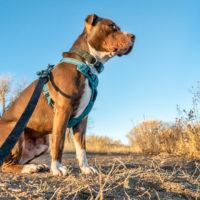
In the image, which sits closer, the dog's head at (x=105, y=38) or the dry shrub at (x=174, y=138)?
the dog's head at (x=105, y=38)

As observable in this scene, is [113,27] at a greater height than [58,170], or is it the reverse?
[113,27]

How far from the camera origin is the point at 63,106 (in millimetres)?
3062

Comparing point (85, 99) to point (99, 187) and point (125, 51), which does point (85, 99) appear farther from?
point (99, 187)

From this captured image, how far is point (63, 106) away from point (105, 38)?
3.84 ft

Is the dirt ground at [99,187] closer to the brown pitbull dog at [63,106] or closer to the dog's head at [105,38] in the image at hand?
the brown pitbull dog at [63,106]

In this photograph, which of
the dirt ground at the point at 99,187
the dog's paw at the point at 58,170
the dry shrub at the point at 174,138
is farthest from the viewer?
the dry shrub at the point at 174,138

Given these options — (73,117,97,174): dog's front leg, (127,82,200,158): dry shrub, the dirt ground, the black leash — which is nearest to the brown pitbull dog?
(73,117,97,174): dog's front leg

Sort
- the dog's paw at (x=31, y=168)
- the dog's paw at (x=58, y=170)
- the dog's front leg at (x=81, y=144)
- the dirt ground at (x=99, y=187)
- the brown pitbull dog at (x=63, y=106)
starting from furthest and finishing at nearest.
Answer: the dog's front leg at (x=81, y=144) → the dog's paw at (x=31, y=168) → the brown pitbull dog at (x=63, y=106) → the dog's paw at (x=58, y=170) → the dirt ground at (x=99, y=187)

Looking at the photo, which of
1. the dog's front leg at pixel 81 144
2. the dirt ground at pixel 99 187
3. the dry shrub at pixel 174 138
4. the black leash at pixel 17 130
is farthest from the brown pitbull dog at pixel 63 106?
the dry shrub at pixel 174 138

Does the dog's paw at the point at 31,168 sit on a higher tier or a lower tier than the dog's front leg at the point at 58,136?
lower

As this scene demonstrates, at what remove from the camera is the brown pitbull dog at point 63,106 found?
3.09 m

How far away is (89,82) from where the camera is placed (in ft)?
10.8

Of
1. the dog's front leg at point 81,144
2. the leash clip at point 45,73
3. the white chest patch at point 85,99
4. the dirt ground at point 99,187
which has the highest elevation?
the leash clip at point 45,73

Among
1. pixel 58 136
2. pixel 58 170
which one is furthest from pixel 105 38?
pixel 58 170
